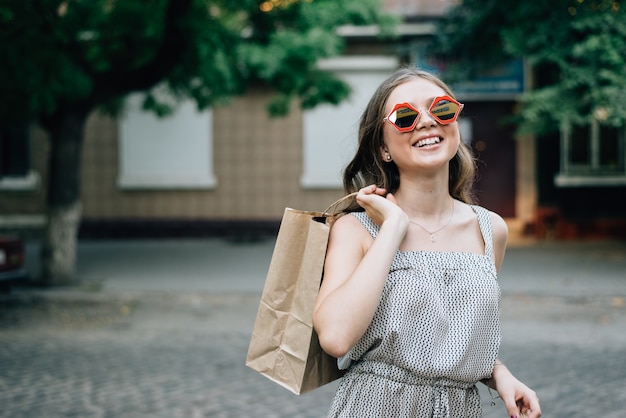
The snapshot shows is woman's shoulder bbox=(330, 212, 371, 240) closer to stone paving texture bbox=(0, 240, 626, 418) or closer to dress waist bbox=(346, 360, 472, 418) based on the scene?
dress waist bbox=(346, 360, 472, 418)

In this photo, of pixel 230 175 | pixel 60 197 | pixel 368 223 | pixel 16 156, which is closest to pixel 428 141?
pixel 368 223

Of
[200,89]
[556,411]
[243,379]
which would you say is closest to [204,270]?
[200,89]

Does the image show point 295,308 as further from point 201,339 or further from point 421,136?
point 201,339

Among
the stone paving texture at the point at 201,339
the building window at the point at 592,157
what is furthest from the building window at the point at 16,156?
the building window at the point at 592,157

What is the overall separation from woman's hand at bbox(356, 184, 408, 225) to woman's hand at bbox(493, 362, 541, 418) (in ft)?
1.79

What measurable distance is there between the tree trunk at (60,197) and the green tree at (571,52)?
706 cm

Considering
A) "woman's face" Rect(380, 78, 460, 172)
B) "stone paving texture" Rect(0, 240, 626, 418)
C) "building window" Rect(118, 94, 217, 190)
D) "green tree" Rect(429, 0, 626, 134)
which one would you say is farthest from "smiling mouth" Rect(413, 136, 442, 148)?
"building window" Rect(118, 94, 217, 190)

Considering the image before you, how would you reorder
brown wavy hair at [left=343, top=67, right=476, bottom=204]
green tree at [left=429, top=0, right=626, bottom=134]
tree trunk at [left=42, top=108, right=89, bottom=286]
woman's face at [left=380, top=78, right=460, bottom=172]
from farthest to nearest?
1. green tree at [left=429, top=0, right=626, bottom=134]
2. tree trunk at [left=42, top=108, right=89, bottom=286]
3. brown wavy hair at [left=343, top=67, right=476, bottom=204]
4. woman's face at [left=380, top=78, right=460, bottom=172]

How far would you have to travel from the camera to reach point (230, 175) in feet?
56.2

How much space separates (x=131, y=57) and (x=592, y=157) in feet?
34.4

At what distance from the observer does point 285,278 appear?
6.80 feet

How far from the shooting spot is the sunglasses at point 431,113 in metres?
2.04

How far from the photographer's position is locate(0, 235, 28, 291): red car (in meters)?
9.56

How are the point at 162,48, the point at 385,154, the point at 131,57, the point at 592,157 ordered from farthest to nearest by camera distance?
the point at 592,157, the point at 131,57, the point at 162,48, the point at 385,154
